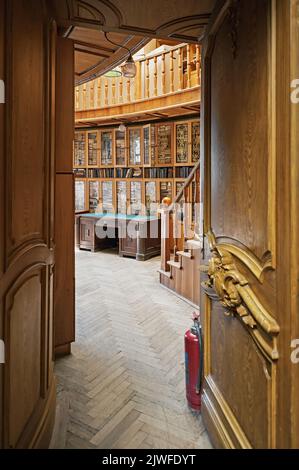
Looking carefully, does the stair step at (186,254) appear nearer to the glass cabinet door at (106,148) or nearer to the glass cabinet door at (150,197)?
the glass cabinet door at (150,197)

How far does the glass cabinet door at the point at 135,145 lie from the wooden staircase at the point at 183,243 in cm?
285

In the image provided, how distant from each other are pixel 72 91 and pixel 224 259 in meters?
1.96

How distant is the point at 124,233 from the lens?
7.00 metres

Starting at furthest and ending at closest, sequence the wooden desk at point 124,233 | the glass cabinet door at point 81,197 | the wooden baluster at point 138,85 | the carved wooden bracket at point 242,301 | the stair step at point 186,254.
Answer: the glass cabinet door at point 81,197, the wooden desk at point 124,233, the wooden baluster at point 138,85, the stair step at point 186,254, the carved wooden bracket at point 242,301

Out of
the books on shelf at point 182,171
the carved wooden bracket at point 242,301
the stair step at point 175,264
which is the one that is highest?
the books on shelf at point 182,171

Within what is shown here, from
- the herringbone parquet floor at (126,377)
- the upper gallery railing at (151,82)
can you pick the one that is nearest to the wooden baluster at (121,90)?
the upper gallery railing at (151,82)

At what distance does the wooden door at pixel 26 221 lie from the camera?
126 cm

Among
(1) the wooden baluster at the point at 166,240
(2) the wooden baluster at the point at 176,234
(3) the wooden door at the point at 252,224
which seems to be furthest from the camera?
(1) the wooden baluster at the point at 166,240

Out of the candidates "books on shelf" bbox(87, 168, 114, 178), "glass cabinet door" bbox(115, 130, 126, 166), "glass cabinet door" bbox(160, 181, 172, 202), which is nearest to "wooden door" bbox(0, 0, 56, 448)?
"glass cabinet door" bbox(160, 181, 172, 202)

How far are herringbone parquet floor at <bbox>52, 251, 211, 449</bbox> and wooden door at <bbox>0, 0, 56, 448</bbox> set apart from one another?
27 cm

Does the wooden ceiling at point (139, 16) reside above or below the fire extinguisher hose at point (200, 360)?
above

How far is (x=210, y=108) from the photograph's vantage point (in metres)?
1.97

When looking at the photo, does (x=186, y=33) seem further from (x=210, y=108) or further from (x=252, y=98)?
(x=252, y=98)

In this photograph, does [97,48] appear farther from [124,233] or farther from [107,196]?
[107,196]
